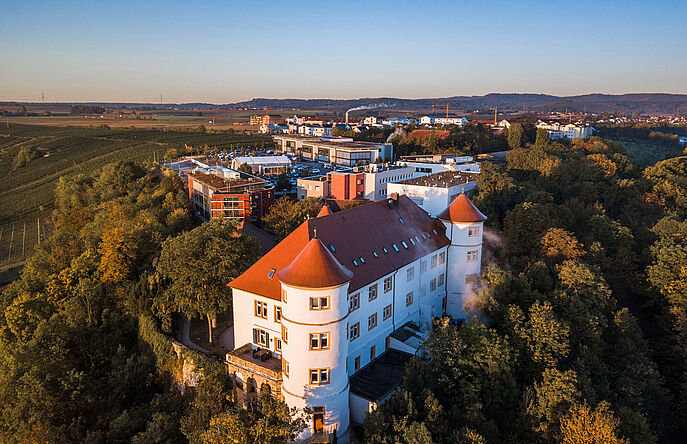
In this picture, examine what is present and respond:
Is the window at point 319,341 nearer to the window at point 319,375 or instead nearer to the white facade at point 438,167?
the window at point 319,375

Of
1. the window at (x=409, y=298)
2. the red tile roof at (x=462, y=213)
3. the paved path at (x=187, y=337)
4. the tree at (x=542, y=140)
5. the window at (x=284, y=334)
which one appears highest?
the tree at (x=542, y=140)

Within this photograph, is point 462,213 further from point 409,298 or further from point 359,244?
point 359,244

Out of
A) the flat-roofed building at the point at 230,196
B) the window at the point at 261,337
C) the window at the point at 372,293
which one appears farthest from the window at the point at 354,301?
the flat-roofed building at the point at 230,196

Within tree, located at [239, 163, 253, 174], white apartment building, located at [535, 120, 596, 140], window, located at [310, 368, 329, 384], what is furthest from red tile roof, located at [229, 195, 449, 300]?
white apartment building, located at [535, 120, 596, 140]

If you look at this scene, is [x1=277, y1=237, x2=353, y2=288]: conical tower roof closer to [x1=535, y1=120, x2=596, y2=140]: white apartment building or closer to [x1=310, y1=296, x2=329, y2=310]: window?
[x1=310, y1=296, x2=329, y2=310]: window

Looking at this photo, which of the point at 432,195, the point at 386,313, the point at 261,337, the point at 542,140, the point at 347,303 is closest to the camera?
the point at 347,303

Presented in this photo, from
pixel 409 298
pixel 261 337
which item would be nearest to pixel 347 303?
pixel 261 337
